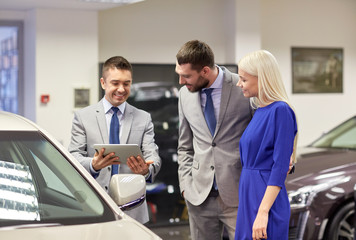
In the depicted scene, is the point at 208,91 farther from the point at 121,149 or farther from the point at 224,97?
the point at 121,149

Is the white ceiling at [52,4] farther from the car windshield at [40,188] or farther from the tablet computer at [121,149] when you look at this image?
the car windshield at [40,188]

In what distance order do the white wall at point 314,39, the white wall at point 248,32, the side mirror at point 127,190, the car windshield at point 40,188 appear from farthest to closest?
the white wall at point 314,39 → the white wall at point 248,32 → the side mirror at point 127,190 → the car windshield at point 40,188

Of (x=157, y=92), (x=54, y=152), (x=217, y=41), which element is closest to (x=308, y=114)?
(x=217, y=41)

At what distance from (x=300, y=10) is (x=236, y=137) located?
629 cm

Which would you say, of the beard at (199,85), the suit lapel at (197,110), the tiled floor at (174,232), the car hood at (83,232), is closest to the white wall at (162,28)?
the tiled floor at (174,232)

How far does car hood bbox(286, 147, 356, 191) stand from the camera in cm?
554

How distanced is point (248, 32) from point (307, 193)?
3.62 meters

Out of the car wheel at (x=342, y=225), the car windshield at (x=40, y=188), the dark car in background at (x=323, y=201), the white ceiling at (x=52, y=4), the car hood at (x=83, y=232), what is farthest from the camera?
the white ceiling at (x=52, y=4)

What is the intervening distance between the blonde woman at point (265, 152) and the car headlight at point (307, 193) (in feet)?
7.33

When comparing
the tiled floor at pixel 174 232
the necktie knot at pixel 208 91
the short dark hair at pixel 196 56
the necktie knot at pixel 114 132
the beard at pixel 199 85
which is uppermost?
the short dark hair at pixel 196 56

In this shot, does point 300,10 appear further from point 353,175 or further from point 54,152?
point 54,152

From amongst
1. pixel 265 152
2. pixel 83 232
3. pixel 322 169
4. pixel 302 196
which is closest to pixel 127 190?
pixel 83 232

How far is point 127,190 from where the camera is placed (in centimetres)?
284

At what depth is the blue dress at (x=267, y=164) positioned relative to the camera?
120 inches
